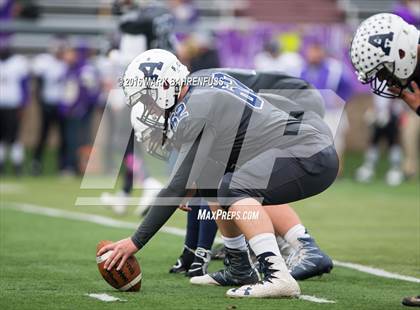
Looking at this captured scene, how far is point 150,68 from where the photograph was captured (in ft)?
18.0

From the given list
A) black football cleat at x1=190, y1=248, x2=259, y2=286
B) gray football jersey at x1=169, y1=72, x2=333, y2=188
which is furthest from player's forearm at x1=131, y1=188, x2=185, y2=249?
black football cleat at x1=190, y1=248, x2=259, y2=286

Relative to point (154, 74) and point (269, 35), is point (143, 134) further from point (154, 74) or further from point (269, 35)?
point (269, 35)

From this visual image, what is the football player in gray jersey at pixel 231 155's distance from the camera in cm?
530

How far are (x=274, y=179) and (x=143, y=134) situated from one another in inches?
34.8

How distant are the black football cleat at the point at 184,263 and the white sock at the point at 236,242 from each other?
0.59 meters

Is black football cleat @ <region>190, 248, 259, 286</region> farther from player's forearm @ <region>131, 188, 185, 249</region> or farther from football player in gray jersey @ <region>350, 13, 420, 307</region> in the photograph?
football player in gray jersey @ <region>350, 13, 420, 307</region>

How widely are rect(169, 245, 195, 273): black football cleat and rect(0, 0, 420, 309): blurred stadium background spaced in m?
0.12

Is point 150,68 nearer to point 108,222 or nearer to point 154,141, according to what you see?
point 154,141

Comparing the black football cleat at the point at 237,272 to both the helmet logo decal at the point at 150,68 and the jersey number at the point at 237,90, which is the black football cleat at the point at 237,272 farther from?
the helmet logo decal at the point at 150,68

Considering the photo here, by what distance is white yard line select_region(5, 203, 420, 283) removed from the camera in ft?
20.8

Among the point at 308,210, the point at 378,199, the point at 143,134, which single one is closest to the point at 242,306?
the point at 143,134

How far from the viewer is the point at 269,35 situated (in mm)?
16578

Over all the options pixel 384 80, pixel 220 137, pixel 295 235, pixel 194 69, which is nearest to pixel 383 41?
pixel 384 80

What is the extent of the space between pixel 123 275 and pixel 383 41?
6.20 ft
